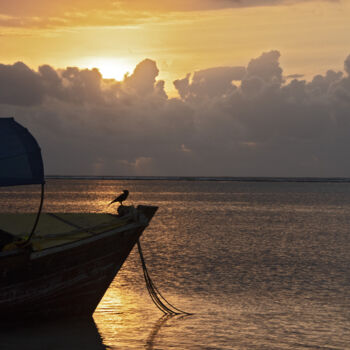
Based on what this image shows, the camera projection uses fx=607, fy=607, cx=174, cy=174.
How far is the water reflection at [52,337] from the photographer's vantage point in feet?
44.2

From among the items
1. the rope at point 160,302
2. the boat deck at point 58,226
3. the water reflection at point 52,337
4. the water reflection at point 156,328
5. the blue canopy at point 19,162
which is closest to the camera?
the blue canopy at point 19,162

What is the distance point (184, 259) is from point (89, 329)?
45.6 feet

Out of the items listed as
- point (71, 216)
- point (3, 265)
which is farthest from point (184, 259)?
point (3, 265)

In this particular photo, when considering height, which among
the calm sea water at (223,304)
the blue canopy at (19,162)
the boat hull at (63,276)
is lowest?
the calm sea water at (223,304)

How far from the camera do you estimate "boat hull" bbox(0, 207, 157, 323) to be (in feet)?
44.5

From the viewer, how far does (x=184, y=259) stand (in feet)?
93.1

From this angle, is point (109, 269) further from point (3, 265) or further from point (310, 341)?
point (310, 341)

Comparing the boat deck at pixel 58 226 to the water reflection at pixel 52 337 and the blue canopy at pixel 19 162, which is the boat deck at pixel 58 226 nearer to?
the blue canopy at pixel 19 162

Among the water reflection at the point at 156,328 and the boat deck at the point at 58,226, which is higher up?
the boat deck at the point at 58,226

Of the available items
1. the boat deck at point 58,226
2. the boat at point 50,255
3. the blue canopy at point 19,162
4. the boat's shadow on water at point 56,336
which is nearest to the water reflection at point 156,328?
the boat's shadow on water at point 56,336

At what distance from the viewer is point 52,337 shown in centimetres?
1394

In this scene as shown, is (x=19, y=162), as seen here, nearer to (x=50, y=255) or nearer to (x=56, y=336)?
(x=50, y=255)

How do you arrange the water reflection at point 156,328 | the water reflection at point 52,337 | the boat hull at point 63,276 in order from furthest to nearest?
1. the water reflection at point 156,328
2. the boat hull at point 63,276
3. the water reflection at point 52,337

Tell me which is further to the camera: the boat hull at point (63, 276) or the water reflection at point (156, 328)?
the water reflection at point (156, 328)
